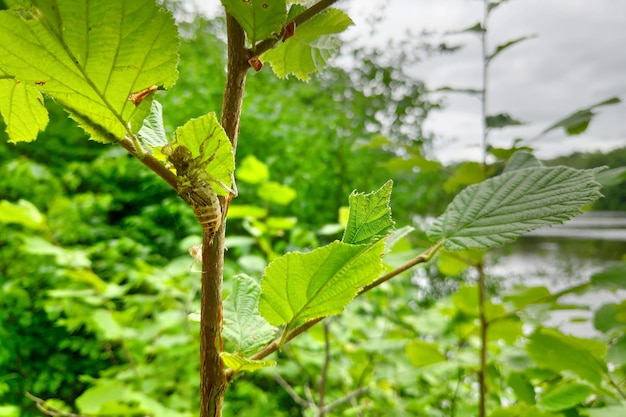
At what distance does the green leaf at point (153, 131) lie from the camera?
0.56ft

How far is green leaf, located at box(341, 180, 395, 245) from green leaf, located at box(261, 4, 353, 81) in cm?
9

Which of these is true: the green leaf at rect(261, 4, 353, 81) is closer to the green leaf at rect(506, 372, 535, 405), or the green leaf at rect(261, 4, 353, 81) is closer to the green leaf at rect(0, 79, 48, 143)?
the green leaf at rect(0, 79, 48, 143)

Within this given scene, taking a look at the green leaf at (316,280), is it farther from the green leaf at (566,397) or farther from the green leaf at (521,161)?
the green leaf at (566,397)

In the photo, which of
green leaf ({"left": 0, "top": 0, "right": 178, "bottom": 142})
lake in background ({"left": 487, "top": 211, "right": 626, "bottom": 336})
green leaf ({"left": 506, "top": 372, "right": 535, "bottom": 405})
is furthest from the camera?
lake in background ({"left": 487, "top": 211, "right": 626, "bottom": 336})

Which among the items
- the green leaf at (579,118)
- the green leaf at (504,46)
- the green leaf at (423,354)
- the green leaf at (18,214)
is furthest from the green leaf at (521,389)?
the green leaf at (18,214)

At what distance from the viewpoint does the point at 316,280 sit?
16 cm

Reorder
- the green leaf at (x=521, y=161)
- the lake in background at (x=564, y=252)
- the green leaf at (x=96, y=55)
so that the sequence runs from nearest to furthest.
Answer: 1. the green leaf at (x=96, y=55)
2. the green leaf at (x=521, y=161)
3. the lake in background at (x=564, y=252)

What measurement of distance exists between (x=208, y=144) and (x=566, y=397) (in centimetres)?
36

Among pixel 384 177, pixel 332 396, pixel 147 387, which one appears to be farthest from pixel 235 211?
pixel 384 177

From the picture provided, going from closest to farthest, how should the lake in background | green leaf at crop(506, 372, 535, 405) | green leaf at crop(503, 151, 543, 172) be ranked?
green leaf at crop(503, 151, 543, 172)
green leaf at crop(506, 372, 535, 405)
the lake in background

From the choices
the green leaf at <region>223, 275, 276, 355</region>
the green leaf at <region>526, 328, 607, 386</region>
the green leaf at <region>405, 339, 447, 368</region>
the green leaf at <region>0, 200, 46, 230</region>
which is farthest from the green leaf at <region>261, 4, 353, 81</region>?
the green leaf at <region>0, 200, 46, 230</region>

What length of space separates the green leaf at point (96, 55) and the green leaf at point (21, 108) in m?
0.04

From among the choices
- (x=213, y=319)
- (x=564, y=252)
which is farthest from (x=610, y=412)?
(x=564, y=252)

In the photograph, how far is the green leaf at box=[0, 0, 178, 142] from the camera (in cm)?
13
